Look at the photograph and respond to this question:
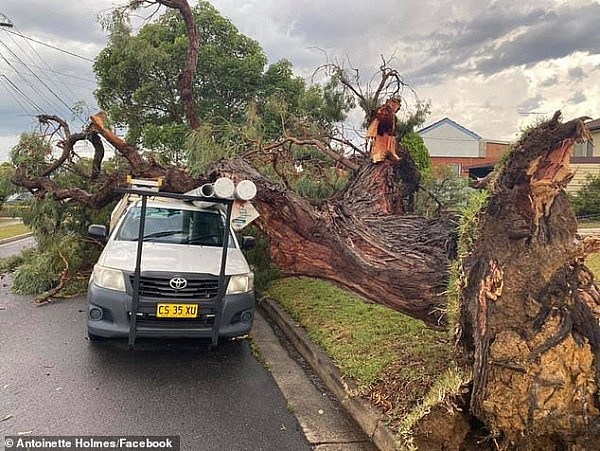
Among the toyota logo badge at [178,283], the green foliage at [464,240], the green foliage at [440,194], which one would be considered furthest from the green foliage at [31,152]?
the green foliage at [464,240]

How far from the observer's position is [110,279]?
511 cm

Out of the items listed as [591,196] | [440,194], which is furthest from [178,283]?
[591,196]

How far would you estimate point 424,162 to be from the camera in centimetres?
1141

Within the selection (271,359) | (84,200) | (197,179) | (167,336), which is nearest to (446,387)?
(271,359)

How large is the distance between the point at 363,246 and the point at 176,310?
2.13 metres

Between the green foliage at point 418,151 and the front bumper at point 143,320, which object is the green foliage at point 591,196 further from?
the front bumper at point 143,320

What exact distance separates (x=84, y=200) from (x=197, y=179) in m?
2.42

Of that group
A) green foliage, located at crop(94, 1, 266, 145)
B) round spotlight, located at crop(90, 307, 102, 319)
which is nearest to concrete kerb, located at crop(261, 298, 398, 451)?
round spotlight, located at crop(90, 307, 102, 319)

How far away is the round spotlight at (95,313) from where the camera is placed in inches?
199

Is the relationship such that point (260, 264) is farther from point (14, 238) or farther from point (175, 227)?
point (14, 238)

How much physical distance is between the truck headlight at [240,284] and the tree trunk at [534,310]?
9.19ft

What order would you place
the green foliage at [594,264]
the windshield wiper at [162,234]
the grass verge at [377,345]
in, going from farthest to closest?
the green foliage at [594,264], the windshield wiper at [162,234], the grass verge at [377,345]

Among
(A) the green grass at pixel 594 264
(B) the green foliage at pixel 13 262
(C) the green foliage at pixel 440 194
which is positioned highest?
(C) the green foliage at pixel 440 194

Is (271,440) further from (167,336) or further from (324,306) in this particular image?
(324,306)
